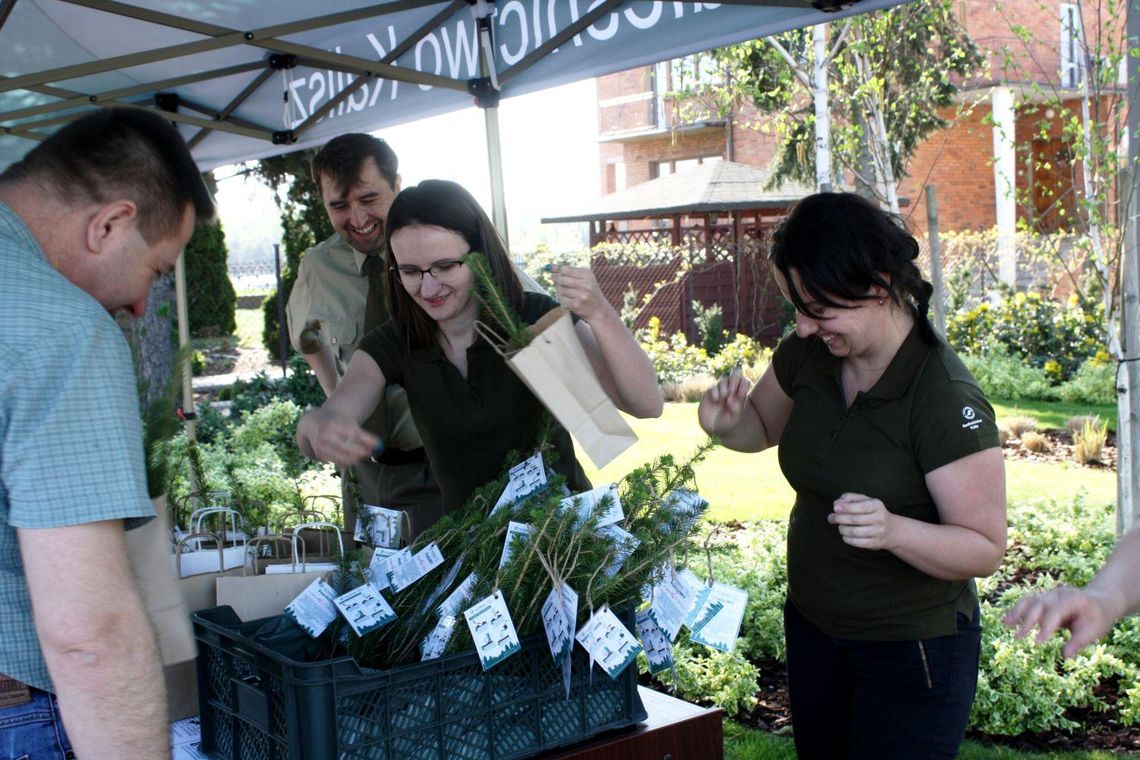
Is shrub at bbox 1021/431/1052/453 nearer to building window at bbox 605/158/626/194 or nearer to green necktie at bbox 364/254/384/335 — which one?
green necktie at bbox 364/254/384/335

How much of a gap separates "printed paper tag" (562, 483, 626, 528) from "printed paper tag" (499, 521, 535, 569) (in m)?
0.07

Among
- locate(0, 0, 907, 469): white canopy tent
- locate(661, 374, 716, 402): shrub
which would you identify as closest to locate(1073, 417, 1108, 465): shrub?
locate(661, 374, 716, 402): shrub

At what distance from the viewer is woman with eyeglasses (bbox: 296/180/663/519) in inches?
79.8

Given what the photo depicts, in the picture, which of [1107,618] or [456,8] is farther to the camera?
[456,8]

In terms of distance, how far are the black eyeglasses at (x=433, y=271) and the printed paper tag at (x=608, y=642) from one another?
79 centimetres

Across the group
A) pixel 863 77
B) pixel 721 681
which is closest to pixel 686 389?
pixel 863 77

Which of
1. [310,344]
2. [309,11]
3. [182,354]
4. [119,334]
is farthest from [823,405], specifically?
[309,11]

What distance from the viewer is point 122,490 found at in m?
1.21

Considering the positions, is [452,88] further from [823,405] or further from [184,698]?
[184,698]

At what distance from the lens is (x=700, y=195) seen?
16375 mm

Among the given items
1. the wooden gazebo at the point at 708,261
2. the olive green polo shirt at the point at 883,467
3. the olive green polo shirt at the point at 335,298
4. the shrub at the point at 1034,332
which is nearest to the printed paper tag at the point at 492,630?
the olive green polo shirt at the point at 883,467

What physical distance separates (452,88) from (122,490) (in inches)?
90.3

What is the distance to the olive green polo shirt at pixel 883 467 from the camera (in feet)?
6.11

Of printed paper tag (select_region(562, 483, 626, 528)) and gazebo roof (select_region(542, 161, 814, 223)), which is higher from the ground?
gazebo roof (select_region(542, 161, 814, 223))
